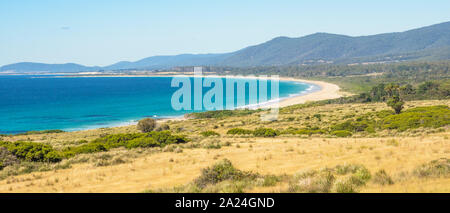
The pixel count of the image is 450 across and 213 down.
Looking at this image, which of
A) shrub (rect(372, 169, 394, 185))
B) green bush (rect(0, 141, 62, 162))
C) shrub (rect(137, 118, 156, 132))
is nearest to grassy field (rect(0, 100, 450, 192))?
shrub (rect(372, 169, 394, 185))

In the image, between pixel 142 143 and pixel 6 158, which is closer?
pixel 6 158

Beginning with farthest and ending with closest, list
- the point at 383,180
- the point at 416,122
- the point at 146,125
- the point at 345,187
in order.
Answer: the point at 146,125, the point at 416,122, the point at 383,180, the point at 345,187

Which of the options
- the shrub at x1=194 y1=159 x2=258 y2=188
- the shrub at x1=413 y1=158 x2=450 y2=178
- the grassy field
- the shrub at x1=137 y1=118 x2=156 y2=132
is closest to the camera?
the grassy field

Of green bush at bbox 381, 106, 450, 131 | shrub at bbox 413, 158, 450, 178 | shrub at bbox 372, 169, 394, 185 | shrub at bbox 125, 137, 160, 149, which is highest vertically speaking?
shrub at bbox 413, 158, 450, 178

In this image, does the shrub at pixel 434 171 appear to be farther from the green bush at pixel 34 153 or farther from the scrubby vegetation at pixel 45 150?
the green bush at pixel 34 153

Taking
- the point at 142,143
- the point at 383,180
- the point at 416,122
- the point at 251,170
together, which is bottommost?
the point at 416,122

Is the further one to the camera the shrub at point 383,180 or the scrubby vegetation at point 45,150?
the scrubby vegetation at point 45,150

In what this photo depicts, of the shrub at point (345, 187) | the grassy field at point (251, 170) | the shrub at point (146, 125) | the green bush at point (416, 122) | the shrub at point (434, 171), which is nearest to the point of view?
the shrub at point (345, 187)

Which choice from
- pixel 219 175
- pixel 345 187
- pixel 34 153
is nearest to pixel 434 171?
pixel 345 187

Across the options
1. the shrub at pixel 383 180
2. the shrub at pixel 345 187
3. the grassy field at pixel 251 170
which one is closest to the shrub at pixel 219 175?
the grassy field at pixel 251 170

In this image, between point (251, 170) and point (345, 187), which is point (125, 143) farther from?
point (345, 187)

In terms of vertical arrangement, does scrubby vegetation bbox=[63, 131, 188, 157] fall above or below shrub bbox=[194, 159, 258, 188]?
below

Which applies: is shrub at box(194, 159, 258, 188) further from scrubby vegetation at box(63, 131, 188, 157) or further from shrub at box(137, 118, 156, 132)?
shrub at box(137, 118, 156, 132)
